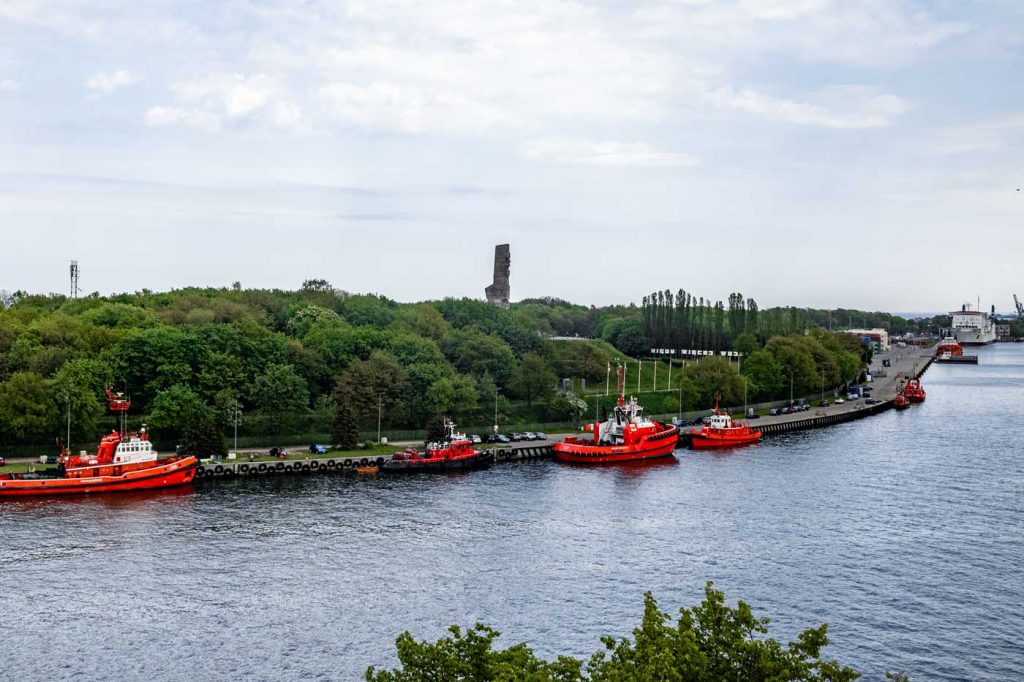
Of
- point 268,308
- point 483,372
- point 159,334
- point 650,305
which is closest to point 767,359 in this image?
point 650,305

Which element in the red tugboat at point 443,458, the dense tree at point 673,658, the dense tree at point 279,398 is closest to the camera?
the dense tree at point 673,658

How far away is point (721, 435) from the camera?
102750 millimetres

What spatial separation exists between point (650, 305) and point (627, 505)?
107705 mm

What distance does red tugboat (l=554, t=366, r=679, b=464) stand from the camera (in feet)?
297

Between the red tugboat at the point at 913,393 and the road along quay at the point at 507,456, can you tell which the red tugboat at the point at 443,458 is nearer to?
the road along quay at the point at 507,456

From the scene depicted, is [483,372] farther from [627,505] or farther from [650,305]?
[650,305]

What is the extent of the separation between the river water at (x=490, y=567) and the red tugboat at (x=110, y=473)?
1.83 m

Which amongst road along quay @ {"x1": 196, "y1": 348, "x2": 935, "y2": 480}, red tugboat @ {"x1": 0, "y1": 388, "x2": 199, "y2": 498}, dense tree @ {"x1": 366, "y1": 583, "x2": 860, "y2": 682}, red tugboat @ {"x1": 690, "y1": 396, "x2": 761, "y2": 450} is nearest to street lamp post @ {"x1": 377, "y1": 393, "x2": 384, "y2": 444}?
road along quay @ {"x1": 196, "y1": 348, "x2": 935, "y2": 480}

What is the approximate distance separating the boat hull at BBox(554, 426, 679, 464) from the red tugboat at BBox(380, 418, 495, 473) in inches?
347

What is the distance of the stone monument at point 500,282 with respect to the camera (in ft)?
532

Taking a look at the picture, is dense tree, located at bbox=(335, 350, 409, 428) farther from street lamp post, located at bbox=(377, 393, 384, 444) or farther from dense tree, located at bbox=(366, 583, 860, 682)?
dense tree, located at bbox=(366, 583, 860, 682)

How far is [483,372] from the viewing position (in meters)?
113

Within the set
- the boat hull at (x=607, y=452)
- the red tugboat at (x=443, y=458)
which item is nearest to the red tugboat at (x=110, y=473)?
the red tugboat at (x=443, y=458)

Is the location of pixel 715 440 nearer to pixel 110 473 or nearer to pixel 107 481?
pixel 110 473
